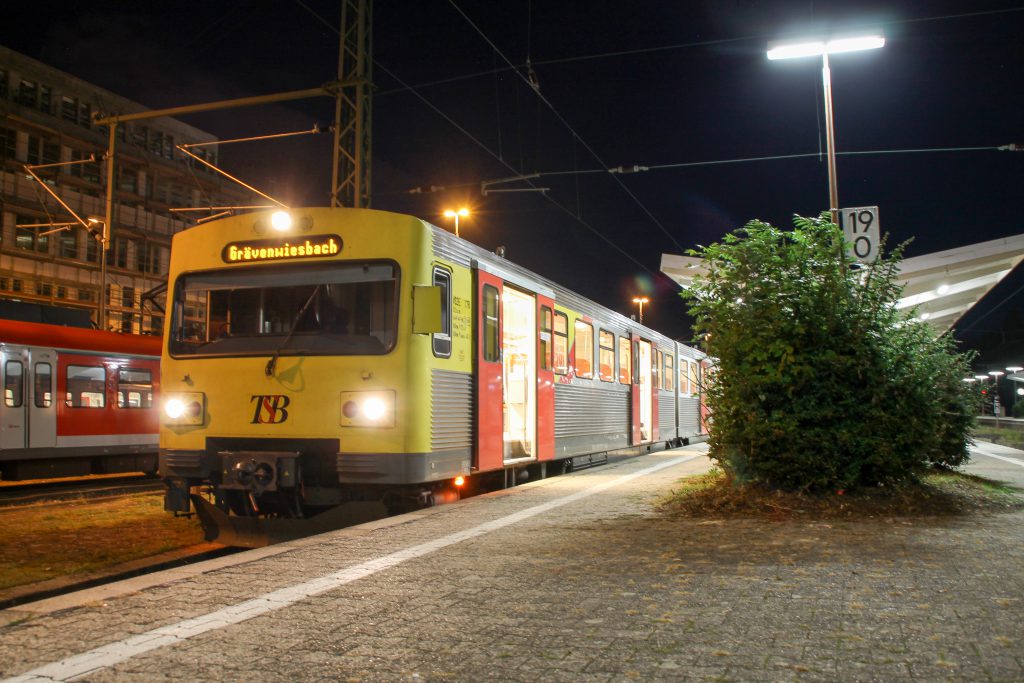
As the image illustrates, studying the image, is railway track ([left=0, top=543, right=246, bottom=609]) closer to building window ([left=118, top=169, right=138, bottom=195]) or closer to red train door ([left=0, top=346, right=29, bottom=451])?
red train door ([left=0, top=346, right=29, bottom=451])

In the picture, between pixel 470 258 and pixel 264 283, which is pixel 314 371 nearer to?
pixel 264 283

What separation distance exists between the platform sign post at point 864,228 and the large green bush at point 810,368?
3.63 meters

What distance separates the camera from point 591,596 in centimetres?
531

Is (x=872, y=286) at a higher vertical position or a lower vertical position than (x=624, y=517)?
higher

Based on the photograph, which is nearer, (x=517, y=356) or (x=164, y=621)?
(x=164, y=621)

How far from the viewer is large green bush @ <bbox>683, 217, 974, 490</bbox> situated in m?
9.04

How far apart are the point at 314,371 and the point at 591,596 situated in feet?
14.2

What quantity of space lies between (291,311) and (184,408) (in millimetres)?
1527

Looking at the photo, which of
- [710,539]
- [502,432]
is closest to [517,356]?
[502,432]

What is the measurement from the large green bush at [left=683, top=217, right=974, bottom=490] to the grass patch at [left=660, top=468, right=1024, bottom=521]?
0.50ft

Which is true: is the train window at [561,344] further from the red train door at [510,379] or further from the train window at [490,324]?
the train window at [490,324]

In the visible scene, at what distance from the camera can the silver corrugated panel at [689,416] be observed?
24703 millimetres

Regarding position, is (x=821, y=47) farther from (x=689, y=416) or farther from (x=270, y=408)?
(x=689, y=416)

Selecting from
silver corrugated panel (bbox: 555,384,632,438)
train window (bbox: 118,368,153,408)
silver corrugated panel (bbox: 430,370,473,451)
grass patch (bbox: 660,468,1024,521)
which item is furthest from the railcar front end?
train window (bbox: 118,368,153,408)
